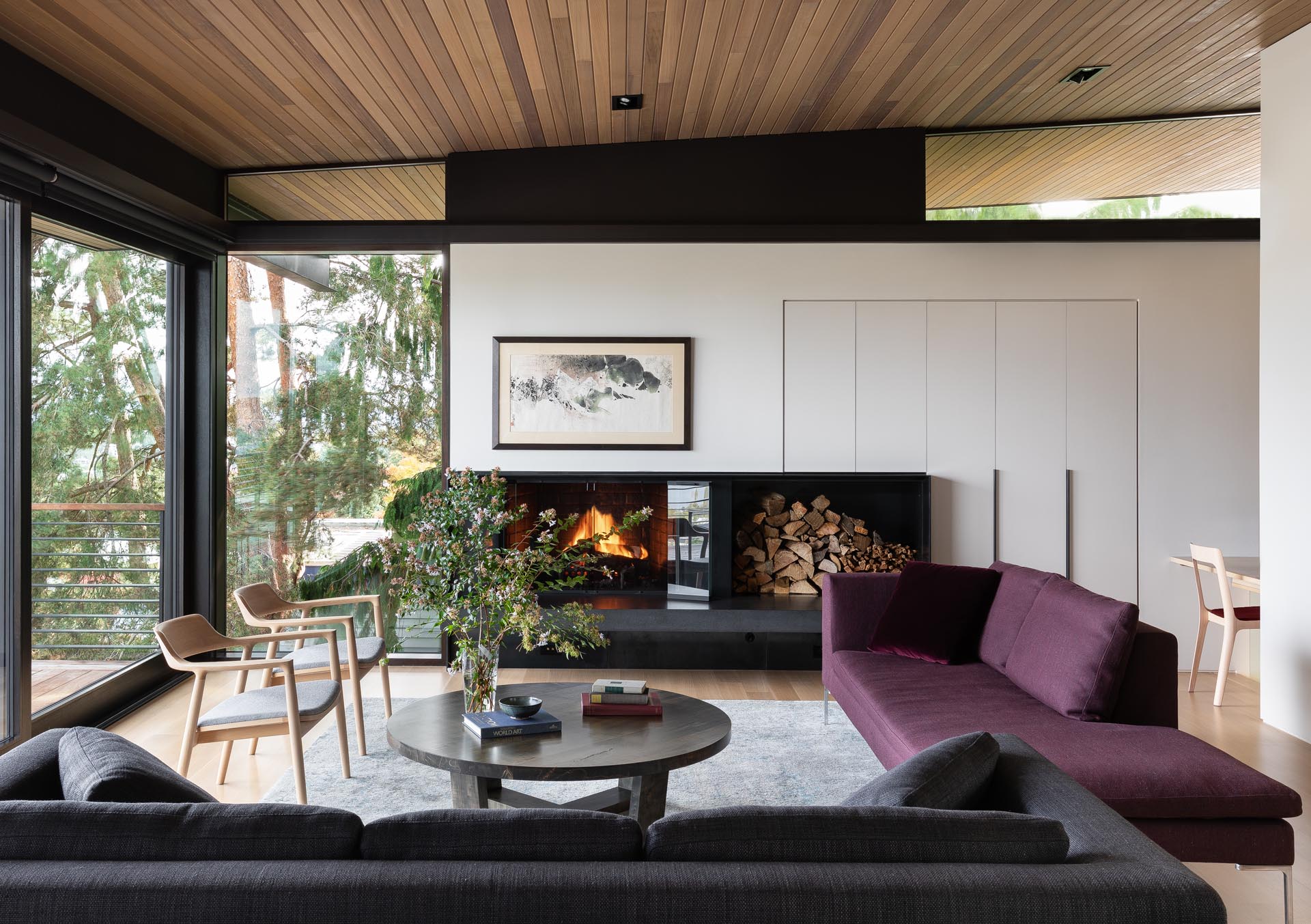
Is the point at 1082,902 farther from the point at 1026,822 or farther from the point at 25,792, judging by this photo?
the point at 25,792

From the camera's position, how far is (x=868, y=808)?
1.43 metres

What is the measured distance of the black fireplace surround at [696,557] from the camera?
524cm

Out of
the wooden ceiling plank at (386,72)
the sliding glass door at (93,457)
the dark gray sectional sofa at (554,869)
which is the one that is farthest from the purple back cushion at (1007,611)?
the sliding glass door at (93,457)

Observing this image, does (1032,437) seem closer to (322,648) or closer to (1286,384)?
(1286,384)

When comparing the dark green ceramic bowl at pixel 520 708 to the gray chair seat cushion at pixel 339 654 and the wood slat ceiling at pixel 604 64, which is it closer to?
the gray chair seat cushion at pixel 339 654

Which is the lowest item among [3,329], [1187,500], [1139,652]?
[1139,652]

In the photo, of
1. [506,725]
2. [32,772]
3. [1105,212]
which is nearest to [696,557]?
[506,725]

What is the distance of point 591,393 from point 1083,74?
10.00 ft

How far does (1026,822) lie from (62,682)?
4225 mm

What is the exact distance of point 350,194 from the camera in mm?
5496

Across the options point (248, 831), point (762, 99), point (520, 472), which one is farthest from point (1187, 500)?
point (248, 831)

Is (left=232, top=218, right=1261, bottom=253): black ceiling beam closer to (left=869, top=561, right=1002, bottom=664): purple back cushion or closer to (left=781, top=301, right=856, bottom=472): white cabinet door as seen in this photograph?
(left=781, top=301, right=856, bottom=472): white cabinet door

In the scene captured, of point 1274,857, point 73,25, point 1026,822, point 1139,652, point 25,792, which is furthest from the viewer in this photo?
point 73,25

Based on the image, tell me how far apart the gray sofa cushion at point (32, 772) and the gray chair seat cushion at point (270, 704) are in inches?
55.0
